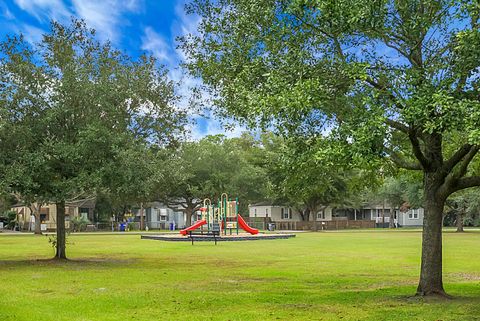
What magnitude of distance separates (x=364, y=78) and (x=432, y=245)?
420cm

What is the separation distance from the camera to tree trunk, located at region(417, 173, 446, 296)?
42.6ft

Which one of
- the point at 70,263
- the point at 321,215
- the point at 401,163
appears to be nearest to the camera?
the point at 401,163

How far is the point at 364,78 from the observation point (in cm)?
1113

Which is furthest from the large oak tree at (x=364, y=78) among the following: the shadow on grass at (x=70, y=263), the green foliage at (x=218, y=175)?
the green foliage at (x=218, y=175)

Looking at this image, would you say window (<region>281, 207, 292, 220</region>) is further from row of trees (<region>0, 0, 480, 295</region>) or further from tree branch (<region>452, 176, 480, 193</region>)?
tree branch (<region>452, 176, 480, 193</region>)

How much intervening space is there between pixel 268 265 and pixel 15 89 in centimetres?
1091

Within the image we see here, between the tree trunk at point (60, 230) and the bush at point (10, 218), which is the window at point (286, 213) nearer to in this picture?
the bush at point (10, 218)

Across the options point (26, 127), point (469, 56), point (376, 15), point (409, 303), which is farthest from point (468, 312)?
point (26, 127)

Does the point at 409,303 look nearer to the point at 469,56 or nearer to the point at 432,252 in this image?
the point at 432,252

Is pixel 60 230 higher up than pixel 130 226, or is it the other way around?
pixel 60 230

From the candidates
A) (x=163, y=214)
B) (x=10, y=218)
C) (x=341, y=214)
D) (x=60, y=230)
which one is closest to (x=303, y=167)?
(x=60, y=230)

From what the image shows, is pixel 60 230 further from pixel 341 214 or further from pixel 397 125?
pixel 341 214

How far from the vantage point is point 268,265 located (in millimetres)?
21906

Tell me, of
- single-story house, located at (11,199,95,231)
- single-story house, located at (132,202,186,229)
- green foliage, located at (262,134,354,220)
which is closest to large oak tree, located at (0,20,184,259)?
green foliage, located at (262,134,354,220)
